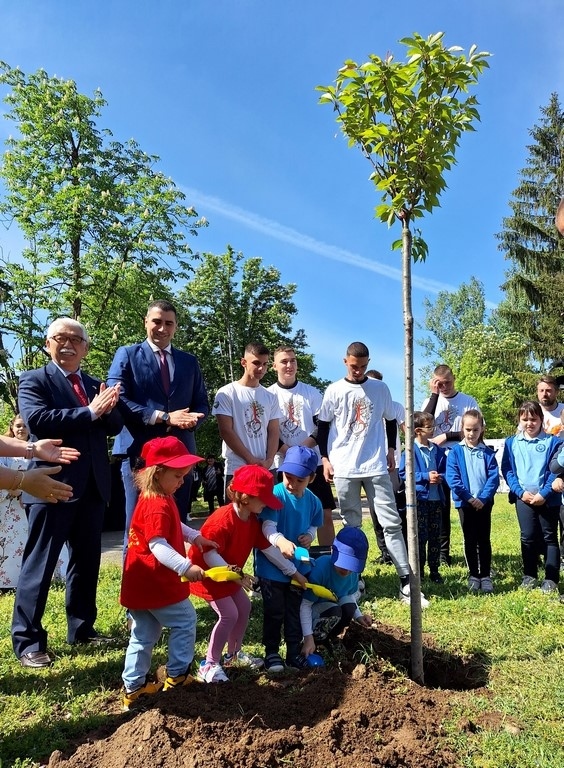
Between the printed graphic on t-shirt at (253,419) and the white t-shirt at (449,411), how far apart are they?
8.97 ft

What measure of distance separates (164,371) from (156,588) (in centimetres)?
201

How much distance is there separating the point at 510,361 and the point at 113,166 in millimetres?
20461

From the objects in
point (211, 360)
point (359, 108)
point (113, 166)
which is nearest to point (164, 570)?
point (359, 108)

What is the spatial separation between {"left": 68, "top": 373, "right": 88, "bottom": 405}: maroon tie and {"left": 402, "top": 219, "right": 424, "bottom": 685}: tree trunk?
2549 mm

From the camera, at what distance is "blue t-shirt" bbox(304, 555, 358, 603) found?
4.20 meters

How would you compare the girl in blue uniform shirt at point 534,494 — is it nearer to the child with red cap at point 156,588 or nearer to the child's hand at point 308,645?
the child's hand at point 308,645

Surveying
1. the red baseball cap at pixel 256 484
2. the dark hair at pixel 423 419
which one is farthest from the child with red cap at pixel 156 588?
the dark hair at pixel 423 419

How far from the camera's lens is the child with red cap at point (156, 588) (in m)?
3.38

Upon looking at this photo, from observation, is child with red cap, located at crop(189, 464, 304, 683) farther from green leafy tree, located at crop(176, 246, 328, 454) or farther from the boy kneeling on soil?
green leafy tree, located at crop(176, 246, 328, 454)

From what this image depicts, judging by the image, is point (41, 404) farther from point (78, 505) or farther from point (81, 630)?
point (81, 630)

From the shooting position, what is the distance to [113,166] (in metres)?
19.8

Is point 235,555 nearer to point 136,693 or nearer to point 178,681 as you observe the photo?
point 178,681

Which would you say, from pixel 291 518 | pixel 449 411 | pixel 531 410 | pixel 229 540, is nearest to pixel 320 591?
pixel 291 518

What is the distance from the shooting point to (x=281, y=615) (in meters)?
4.06
